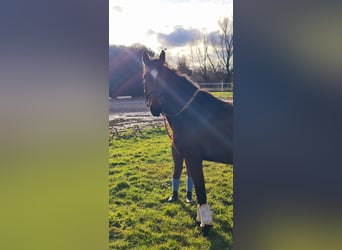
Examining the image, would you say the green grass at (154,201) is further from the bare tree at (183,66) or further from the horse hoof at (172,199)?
the bare tree at (183,66)

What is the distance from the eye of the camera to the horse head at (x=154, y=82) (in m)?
1.67

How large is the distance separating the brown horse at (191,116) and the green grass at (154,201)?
55mm

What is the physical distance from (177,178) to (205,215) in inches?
9.3

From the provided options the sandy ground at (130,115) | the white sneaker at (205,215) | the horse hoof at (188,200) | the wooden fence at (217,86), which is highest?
the wooden fence at (217,86)

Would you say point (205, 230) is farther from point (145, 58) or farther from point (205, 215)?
point (145, 58)

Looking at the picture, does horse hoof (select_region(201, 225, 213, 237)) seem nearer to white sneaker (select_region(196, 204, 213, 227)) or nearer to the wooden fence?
white sneaker (select_region(196, 204, 213, 227))

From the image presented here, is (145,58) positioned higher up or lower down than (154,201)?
higher up

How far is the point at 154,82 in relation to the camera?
5.51ft

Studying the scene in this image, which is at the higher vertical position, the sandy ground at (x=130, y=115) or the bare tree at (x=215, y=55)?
the bare tree at (x=215, y=55)

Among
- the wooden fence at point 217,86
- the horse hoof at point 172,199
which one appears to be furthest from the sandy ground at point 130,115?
the horse hoof at point 172,199

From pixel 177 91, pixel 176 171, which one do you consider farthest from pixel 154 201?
pixel 177 91
